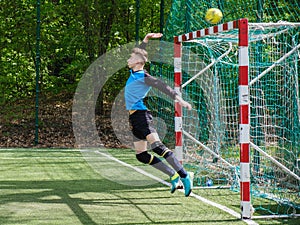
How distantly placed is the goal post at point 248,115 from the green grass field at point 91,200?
55 centimetres

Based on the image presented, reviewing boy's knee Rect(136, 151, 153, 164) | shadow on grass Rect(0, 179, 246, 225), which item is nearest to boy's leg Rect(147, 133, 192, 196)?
boy's knee Rect(136, 151, 153, 164)

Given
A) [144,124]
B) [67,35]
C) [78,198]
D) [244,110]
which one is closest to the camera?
[244,110]

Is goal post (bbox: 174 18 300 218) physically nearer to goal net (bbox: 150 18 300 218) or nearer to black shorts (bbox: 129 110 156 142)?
goal net (bbox: 150 18 300 218)

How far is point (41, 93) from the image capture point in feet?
56.7

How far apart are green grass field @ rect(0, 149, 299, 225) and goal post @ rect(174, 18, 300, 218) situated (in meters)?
0.55

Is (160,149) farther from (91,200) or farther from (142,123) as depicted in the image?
(91,200)

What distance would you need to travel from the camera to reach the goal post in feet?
19.7

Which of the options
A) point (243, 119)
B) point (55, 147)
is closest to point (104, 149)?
point (55, 147)

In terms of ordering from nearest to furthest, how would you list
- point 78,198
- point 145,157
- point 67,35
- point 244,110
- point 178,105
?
point 244,110
point 145,157
point 78,198
point 178,105
point 67,35

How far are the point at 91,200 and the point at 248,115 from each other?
7.18ft

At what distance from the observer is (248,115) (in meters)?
5.98

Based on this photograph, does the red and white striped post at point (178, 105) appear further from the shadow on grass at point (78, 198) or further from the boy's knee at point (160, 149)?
the boy's knee at point (160, 149)

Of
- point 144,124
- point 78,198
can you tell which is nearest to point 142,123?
point 144,124

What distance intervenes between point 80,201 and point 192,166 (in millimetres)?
3138
